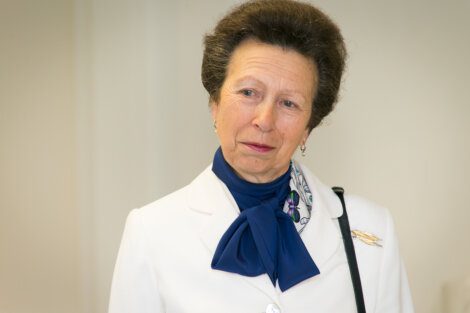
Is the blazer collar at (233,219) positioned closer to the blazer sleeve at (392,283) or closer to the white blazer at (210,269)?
the white blazer at (210,269)

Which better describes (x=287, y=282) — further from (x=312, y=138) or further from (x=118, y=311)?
(x=312, y=138)

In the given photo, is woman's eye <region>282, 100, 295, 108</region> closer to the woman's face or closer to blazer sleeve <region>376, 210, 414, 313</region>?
the woman's face

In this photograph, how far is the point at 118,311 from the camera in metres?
1.37

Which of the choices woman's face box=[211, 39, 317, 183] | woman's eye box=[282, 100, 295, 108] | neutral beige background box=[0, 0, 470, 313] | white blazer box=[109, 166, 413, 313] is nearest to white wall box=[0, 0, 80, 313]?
neutral beige background box=[0, 0, 470, 313]

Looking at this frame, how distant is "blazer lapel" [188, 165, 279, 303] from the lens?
1.32 m

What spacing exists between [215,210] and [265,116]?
0.94 feet

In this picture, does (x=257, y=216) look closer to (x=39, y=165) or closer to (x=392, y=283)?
(x=392, y=283)

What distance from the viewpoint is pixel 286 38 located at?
133 cm

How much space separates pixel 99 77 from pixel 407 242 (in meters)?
1.49

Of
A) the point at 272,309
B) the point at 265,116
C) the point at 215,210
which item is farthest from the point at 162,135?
the point at 272,309

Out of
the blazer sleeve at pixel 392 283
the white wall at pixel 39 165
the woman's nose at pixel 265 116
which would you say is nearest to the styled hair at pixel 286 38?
the woman's nose at pixel 265 116

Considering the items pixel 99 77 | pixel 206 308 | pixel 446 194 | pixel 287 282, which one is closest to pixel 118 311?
pixel 206 308

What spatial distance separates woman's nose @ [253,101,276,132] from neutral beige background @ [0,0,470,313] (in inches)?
39.8

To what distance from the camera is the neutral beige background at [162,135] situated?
2227mm
